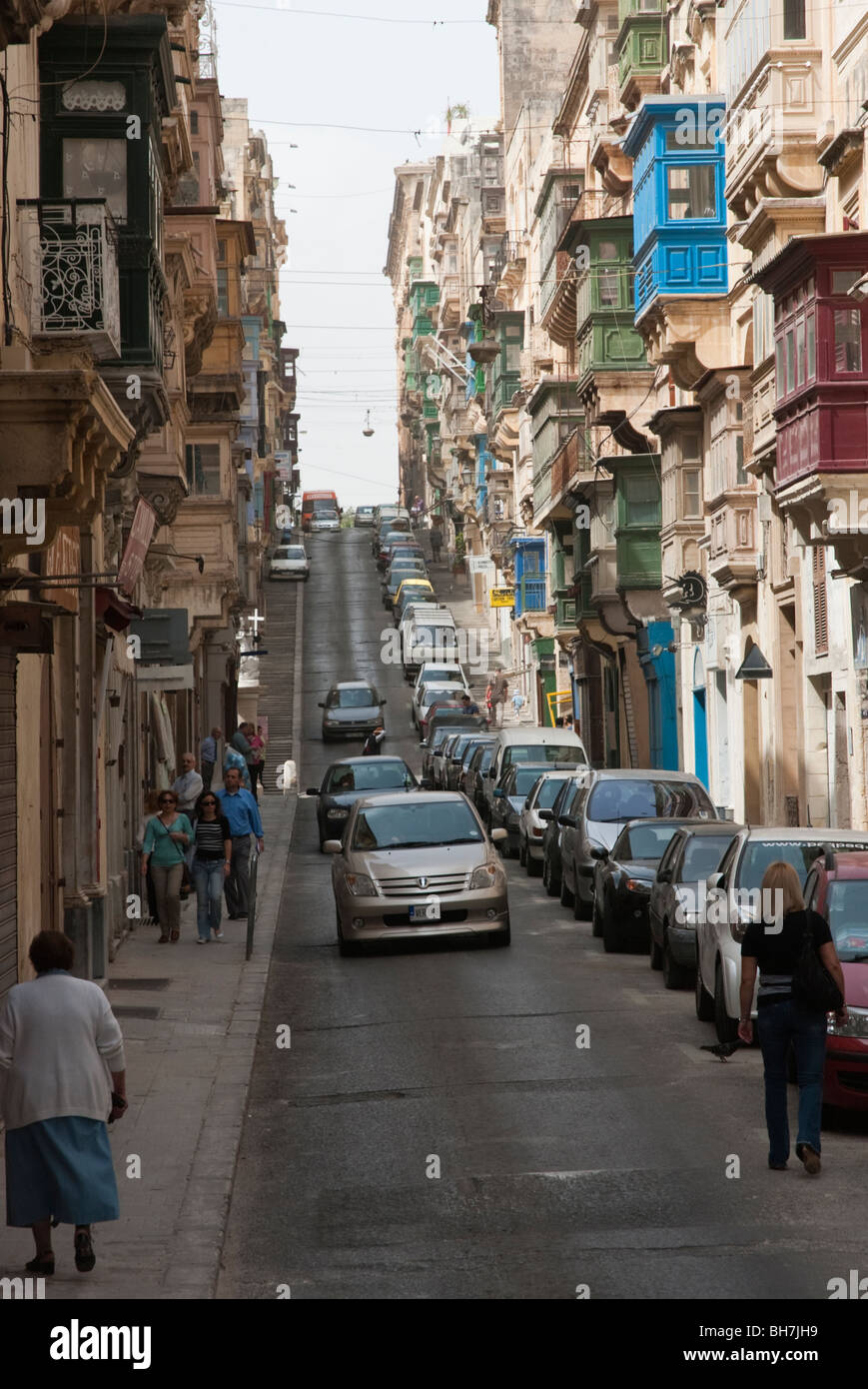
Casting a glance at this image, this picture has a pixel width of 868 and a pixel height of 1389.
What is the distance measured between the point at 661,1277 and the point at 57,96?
17.8 metres

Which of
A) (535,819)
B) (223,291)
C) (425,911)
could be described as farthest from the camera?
(223,291)

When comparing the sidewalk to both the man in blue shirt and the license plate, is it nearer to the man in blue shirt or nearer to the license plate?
the man in blue shirt

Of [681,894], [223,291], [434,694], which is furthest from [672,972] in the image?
[434,694]

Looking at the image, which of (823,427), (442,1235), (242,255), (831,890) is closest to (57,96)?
(823,427)

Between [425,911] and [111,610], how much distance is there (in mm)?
4517

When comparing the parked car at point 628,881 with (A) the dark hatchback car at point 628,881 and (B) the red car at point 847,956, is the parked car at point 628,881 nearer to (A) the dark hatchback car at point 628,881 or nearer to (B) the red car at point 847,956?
(A) the dark hatchback car at point 628,881

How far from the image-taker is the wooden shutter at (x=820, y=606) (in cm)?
3177

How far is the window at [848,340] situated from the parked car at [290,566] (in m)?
80.0

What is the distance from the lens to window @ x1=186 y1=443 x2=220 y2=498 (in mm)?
50719

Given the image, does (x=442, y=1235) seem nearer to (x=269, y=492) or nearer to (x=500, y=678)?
(x=500, y=678)

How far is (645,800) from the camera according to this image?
2617 centimetres

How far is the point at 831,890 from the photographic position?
13.1m

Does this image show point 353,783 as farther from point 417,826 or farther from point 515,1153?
point 515,1153

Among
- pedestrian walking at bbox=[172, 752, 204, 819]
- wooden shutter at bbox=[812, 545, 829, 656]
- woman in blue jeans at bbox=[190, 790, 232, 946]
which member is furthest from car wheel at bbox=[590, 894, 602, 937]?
wooden shutter at bbox=[812, 545, 829, 656]
